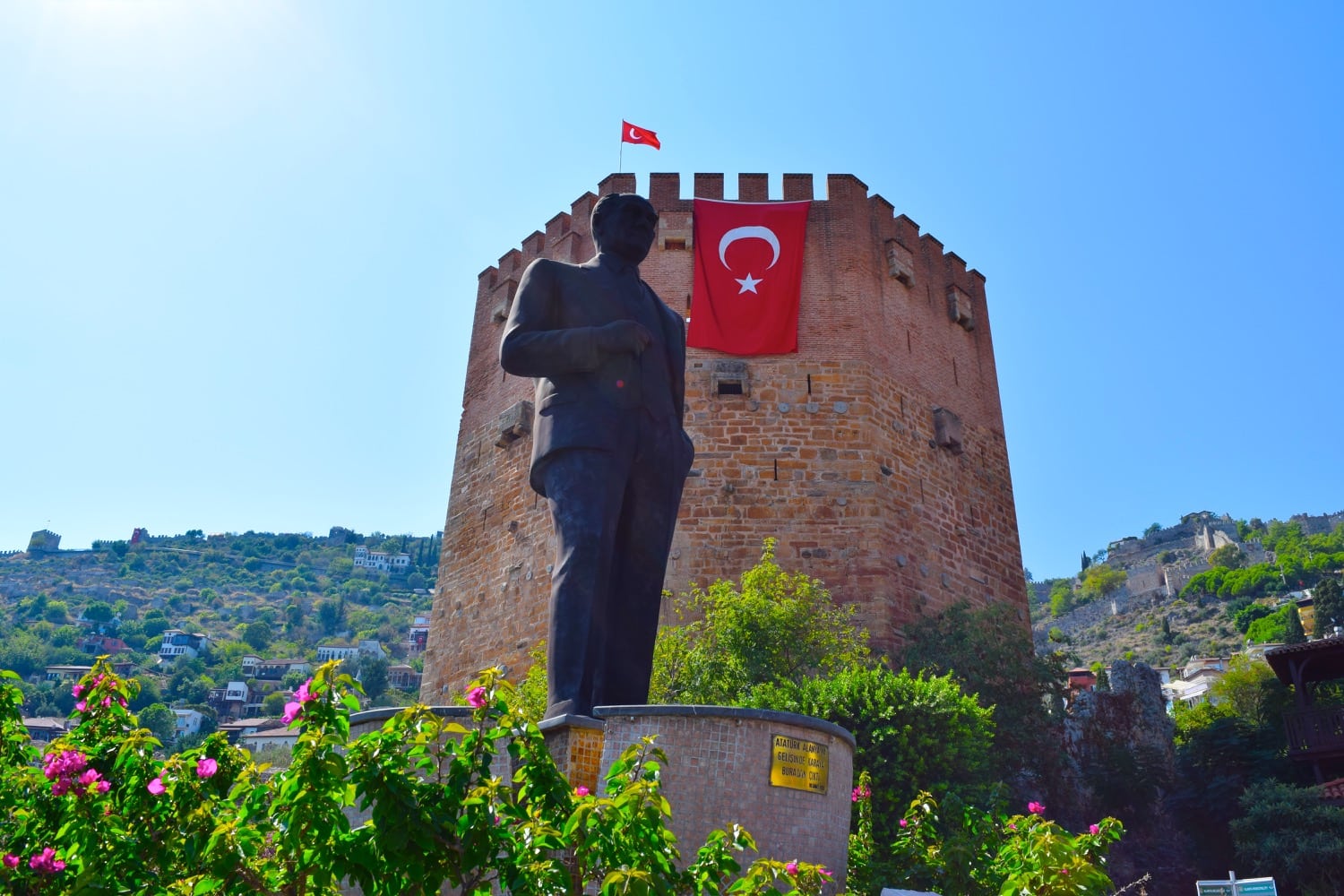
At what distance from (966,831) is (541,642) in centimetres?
844

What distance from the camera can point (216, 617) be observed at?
136m

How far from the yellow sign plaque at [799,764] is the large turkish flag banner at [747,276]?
1183cm

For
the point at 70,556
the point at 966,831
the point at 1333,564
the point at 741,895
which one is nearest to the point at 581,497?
the point at 741,895

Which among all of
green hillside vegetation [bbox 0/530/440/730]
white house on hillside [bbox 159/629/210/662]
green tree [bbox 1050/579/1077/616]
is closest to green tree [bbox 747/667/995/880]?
green hillside vegetation [bbox 0/530/440/730]

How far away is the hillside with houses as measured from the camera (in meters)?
98.8

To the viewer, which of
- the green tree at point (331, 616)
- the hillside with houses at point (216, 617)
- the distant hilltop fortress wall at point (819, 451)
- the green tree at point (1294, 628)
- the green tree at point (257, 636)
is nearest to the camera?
the distant hilltop fortress wall at point (819, 451)

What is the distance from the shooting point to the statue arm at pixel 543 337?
680cm

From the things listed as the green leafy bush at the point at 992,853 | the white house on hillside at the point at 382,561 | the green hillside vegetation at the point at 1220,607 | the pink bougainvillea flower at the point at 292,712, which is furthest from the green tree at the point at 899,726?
the white house on hillside at the point at 382,561

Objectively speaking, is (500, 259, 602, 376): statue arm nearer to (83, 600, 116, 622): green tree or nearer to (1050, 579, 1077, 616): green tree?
(1050, 579, 1077, 616): green tree

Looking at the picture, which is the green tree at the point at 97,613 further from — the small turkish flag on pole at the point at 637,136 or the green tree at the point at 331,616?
the small turkish flag on pole at the point at 637,136

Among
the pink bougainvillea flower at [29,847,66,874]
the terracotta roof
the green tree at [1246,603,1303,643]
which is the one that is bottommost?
the pink bougainvillea flower at [29,847,66,874]

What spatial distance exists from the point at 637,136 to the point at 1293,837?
13.3m

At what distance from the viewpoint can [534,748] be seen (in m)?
4.67

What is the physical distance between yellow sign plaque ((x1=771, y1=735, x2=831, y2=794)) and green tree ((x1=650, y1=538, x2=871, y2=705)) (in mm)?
5710
